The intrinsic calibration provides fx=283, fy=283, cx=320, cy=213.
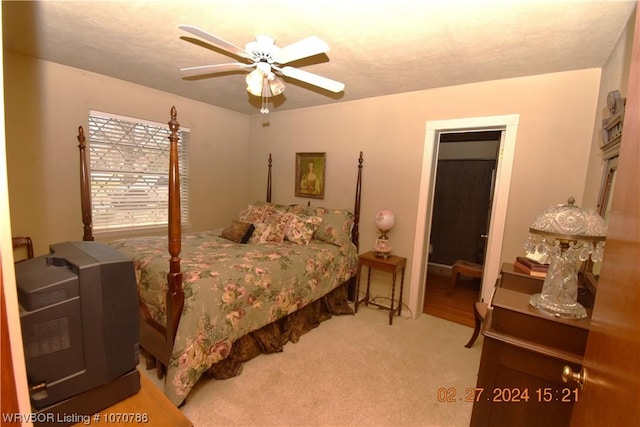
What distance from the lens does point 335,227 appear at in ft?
10.5

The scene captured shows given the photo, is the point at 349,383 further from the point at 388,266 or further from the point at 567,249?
the point at 567,249

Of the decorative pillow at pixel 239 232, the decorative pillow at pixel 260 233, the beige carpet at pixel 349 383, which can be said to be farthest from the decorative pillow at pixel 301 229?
the beige carpet at pixel 349 383

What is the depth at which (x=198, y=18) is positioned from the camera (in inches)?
69.6

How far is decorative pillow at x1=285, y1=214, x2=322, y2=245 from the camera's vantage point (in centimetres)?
301

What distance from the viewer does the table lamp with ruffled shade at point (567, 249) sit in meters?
1.18

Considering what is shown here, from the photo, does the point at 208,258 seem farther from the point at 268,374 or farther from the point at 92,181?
the point at 92,181

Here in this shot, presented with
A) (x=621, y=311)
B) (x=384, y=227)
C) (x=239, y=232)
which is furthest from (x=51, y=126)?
(x=621, y=311)

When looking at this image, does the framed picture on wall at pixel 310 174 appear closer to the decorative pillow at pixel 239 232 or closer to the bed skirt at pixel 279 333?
the decorative pillow at pixel 239 232

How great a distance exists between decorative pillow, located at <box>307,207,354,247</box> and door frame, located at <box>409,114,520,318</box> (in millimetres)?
747

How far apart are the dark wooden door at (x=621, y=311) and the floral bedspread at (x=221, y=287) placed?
69.8 inches

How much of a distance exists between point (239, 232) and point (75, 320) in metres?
2.13

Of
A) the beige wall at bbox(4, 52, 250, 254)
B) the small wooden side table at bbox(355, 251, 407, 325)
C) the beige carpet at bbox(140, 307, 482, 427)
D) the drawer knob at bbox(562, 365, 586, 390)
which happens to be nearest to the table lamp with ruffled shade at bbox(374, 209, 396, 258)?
the small wooden side table at bbox(355, 251, 407, 325)

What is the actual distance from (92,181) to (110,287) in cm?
265

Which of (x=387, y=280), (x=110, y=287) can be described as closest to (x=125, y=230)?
(x=110, y=287)
